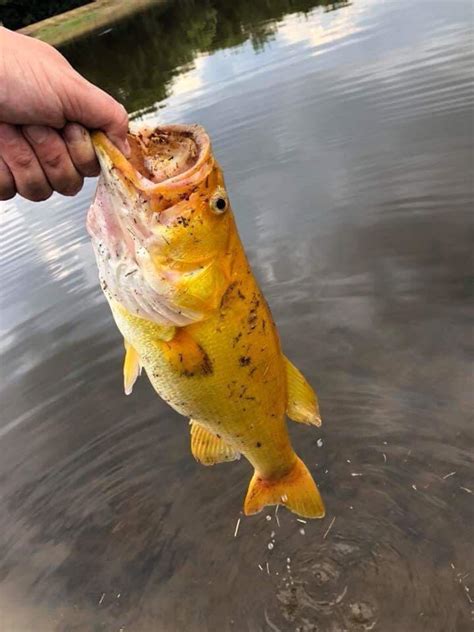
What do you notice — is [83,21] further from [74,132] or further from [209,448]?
[74,132]

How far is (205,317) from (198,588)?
2271 millimetres

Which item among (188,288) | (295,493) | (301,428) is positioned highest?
(188,288)

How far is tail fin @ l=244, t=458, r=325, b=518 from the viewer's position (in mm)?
3096

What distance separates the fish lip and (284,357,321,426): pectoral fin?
3.53 ft

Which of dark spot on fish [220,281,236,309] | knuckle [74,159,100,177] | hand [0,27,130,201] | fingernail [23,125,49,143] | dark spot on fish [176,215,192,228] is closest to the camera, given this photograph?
hand [0,27,130,201]

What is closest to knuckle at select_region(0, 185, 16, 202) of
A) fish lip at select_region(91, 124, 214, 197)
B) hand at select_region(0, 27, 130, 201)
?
hand at select_region(0, 27, 130, 201)

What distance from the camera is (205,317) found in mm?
2340

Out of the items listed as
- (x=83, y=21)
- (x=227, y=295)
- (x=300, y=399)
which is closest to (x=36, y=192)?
(x=227, y=295)

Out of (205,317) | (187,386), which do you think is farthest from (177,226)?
(187,386)

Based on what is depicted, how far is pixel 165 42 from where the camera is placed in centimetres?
2661

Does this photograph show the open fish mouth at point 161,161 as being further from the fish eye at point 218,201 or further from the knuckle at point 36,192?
the knuckle at point 36,192

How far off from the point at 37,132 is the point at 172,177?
45 centimetres

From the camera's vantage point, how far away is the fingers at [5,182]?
199 centimetres

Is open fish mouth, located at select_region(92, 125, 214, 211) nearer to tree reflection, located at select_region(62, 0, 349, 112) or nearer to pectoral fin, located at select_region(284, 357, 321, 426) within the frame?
pectoral fin, located at select_region(284, 357, 321, 426)
